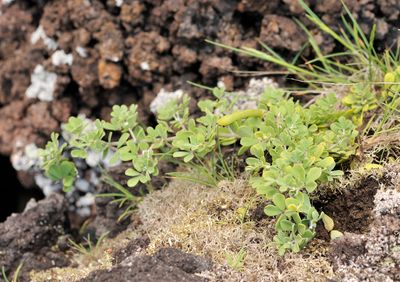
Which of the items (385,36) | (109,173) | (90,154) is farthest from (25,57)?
(385,36)

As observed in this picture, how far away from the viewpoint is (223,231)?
84.1 inches

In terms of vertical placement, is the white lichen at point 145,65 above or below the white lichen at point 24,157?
above

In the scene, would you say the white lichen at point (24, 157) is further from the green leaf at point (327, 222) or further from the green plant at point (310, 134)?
the green leaf at point (327, 222)

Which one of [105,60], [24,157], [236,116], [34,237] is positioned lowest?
[34,237]

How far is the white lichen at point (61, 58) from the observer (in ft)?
9.86

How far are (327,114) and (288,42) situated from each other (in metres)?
0.58

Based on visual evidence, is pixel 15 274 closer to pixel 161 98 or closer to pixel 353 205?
pixel 161 98

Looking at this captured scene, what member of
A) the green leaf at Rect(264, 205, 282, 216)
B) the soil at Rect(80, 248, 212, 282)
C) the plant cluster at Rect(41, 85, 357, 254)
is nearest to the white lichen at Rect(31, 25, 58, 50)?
the plant cluster at Rect(41, 85, 357, 254)

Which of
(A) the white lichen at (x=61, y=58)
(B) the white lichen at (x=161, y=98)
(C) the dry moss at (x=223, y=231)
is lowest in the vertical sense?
(C) the dry moss at (x=223, y=231)

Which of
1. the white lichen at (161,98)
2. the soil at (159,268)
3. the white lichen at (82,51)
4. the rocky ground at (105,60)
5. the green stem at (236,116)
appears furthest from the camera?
the white lichen at (82,51)

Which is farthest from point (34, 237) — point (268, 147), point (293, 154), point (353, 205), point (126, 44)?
point (353, 205)

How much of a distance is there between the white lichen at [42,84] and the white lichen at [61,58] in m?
0.07

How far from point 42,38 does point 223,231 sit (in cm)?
151

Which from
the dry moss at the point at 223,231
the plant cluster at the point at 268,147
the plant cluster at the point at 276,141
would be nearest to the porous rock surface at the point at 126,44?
the plant cluster at the point at 276,141
